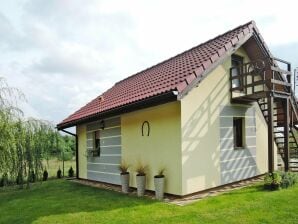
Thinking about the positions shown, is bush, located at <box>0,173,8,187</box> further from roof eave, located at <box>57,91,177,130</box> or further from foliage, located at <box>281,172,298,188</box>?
foliage, located at <box>281,172,298,188</box>

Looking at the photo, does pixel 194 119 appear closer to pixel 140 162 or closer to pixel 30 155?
pixel 140 162

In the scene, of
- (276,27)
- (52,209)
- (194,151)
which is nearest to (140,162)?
(194,151)

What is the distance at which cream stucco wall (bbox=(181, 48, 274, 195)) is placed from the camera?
24.6 ft

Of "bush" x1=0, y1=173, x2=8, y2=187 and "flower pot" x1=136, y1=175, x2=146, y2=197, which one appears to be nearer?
"flower pot" x1=136, y1=175, x2=146, y2=197

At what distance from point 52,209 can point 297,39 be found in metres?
9.42

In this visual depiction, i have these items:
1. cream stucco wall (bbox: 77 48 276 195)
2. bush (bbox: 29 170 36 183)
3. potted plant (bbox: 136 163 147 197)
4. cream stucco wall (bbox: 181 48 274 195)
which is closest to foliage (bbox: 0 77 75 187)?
bush (bbox: 29 170 36 183)

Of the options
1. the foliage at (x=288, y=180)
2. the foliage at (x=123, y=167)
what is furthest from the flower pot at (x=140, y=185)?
the foliage at (x=288, y=180)

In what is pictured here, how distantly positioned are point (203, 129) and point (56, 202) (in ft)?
14.3

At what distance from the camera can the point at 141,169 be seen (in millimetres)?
8297

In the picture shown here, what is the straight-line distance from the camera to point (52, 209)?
691cm

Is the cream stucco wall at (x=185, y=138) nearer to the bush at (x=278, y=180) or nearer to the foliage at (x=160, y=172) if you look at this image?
the foliage at (x=160, y=172)

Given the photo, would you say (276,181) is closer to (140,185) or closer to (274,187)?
(274,187)

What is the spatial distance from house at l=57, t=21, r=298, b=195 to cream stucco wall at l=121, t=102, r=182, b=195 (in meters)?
0.03

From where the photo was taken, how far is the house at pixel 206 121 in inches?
297
